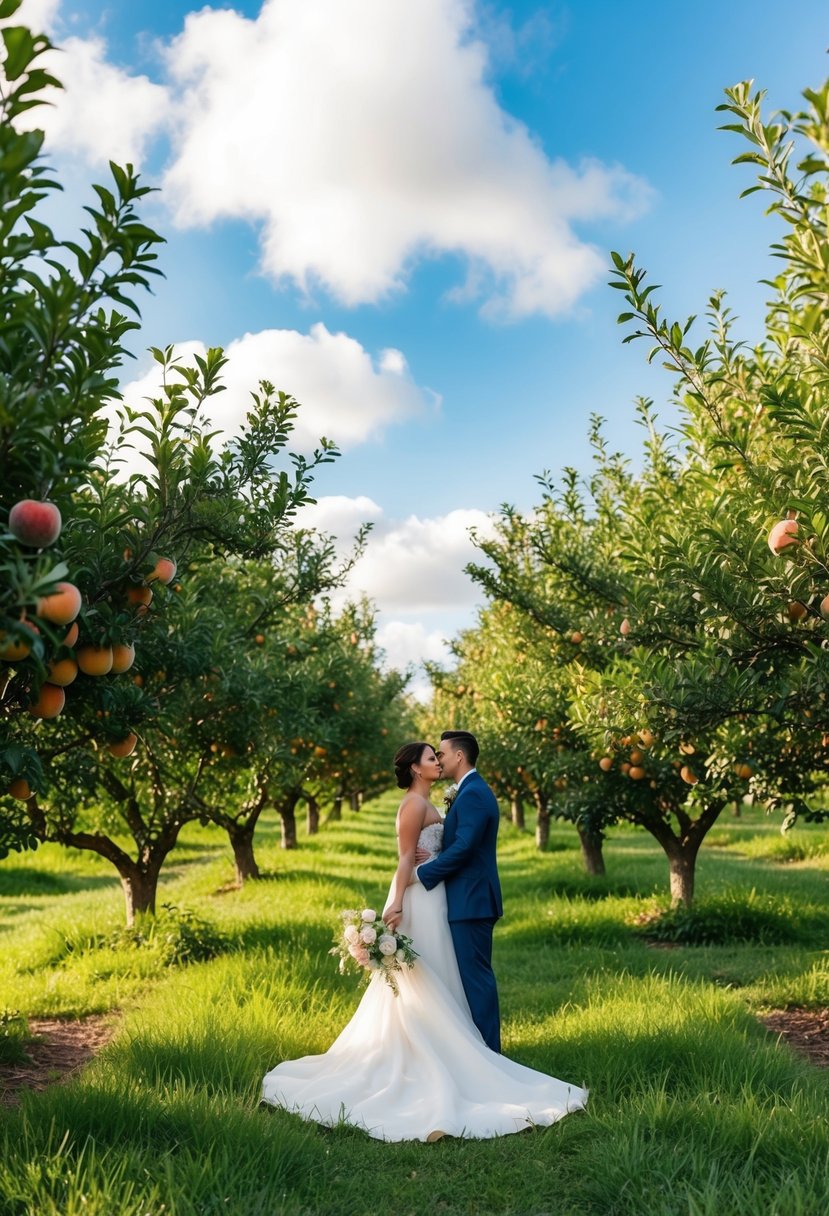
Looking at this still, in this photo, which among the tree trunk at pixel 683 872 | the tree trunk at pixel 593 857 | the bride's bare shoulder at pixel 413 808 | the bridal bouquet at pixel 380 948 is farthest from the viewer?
the tree trunk at pixel 593 857

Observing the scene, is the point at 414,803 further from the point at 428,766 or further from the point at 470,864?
the point at 470,864

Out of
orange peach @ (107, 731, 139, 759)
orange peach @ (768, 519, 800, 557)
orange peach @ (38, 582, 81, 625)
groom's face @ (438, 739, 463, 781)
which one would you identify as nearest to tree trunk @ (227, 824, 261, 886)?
groom's face @ (438, 739, 463, 781)

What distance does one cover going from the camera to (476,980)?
237 inches

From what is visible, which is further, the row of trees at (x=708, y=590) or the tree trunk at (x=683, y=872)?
the tree trunk at (x=683, y=872)

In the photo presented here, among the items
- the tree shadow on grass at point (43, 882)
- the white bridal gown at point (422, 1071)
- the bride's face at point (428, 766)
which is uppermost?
the bride's face at point (428, 766)

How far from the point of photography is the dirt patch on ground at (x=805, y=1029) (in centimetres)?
652

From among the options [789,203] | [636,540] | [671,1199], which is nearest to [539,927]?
[636,540]

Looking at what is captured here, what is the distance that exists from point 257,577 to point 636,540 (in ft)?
25.9

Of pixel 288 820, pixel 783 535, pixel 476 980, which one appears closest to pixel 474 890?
pixel 476 980

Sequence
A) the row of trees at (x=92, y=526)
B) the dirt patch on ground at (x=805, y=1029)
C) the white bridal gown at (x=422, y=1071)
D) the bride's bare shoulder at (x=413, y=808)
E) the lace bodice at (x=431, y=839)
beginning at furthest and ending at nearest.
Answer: the dirt patch on ground at (x=805, y=1029)
the lace bodice at (x=431, y=839)
the bride's bare shoulder at (x=413, y=808)
the white bridal gown at (x=422, y=1071)
the row of trees at (x=92, y=526)

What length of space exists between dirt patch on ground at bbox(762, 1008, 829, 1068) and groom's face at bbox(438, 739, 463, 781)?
8.90 ft

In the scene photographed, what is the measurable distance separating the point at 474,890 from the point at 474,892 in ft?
0.04

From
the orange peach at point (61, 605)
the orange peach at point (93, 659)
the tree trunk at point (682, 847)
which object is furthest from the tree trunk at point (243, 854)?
the orange peach at point (61, 605)

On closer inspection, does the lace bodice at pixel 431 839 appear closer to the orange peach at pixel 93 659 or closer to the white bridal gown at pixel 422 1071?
the white bridal gown at pixel 422 1071
